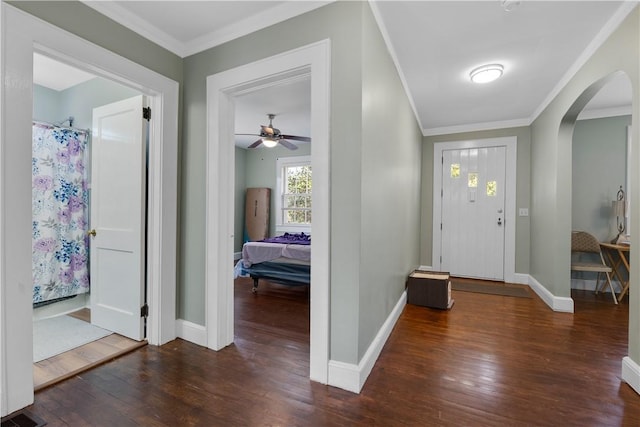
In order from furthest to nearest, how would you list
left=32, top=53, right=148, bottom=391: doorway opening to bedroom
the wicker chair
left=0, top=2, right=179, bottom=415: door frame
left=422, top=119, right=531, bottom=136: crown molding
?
left=422, top=119, right=531, bottom=136: crown molding < the wicker chair < left=32, top=53, right=148, bottom=391: doorway opening to bedroom < left=0, top=2, right=179, bottom=415: door frame

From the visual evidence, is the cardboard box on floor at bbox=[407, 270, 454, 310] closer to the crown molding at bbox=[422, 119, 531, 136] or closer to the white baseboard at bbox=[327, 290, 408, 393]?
the white baseboard at bbox=[327, 290, 408, 393]

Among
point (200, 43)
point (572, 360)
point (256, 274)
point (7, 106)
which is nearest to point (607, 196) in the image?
point (572, 360)

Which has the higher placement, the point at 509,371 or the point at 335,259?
the point at 335,259

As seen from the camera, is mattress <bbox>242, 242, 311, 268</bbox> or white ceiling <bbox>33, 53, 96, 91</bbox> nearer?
white ceiling <bbox>33, 53, 96, 91</bbox>

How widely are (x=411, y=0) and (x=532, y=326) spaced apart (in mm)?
3023

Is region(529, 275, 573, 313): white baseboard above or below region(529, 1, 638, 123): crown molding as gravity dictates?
below

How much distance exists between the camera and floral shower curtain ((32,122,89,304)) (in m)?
2.85

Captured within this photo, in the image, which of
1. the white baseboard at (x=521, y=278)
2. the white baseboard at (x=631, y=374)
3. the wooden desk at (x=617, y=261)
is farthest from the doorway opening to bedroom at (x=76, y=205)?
the wooden desk at (x=617, y=261)

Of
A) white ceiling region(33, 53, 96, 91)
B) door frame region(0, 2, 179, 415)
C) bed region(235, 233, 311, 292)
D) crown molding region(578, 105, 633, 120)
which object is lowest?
bed region(235, 233, 311, 292)

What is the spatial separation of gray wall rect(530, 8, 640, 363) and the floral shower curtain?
4.80 metres

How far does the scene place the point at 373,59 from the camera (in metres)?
1.94

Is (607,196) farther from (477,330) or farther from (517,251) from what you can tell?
(477,330)

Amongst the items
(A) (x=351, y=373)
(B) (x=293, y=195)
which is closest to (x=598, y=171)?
(A) (x=351, y=373)

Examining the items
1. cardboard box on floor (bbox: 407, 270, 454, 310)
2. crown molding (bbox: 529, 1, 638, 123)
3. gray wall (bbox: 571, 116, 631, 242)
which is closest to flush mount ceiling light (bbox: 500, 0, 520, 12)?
crown molding (bbox: 529, 1, 638, 123)
